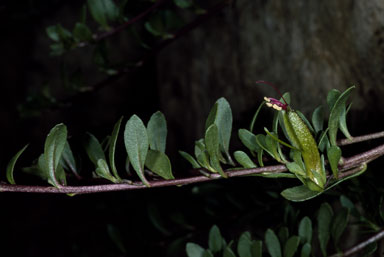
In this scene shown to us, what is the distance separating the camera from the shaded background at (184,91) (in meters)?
1.07

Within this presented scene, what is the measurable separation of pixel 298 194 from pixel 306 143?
82mm

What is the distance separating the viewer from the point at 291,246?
0.74 metres

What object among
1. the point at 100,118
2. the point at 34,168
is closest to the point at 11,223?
the point at 100,118

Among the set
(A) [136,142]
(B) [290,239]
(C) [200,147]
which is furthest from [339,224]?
(A) [136,142]

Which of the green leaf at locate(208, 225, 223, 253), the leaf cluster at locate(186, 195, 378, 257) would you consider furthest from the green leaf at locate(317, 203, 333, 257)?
the green leaf at locate(208, 225, 223, 253)

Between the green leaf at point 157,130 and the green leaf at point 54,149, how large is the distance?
0.47ft

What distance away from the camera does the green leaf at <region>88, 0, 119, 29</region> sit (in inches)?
42.4

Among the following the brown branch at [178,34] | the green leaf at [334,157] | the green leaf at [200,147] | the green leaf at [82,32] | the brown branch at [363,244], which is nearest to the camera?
the green leaf at [334,157]

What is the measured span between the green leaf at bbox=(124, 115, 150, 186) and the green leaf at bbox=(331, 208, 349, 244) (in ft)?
1.41

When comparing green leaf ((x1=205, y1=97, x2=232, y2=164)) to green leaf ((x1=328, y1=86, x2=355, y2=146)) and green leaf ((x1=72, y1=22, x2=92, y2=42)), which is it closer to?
green leaf ((x1=328, y1=86, x2=355, y2=146))

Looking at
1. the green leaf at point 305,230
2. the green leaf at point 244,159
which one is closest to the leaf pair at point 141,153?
the green leaf at point 244,159

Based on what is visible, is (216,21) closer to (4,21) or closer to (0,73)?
(4,21)

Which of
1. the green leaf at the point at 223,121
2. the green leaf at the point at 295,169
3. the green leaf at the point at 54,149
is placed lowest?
the green leaf at the point at 295,169

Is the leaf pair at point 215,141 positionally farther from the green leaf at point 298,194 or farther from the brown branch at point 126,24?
the brown branch at point 126,24
